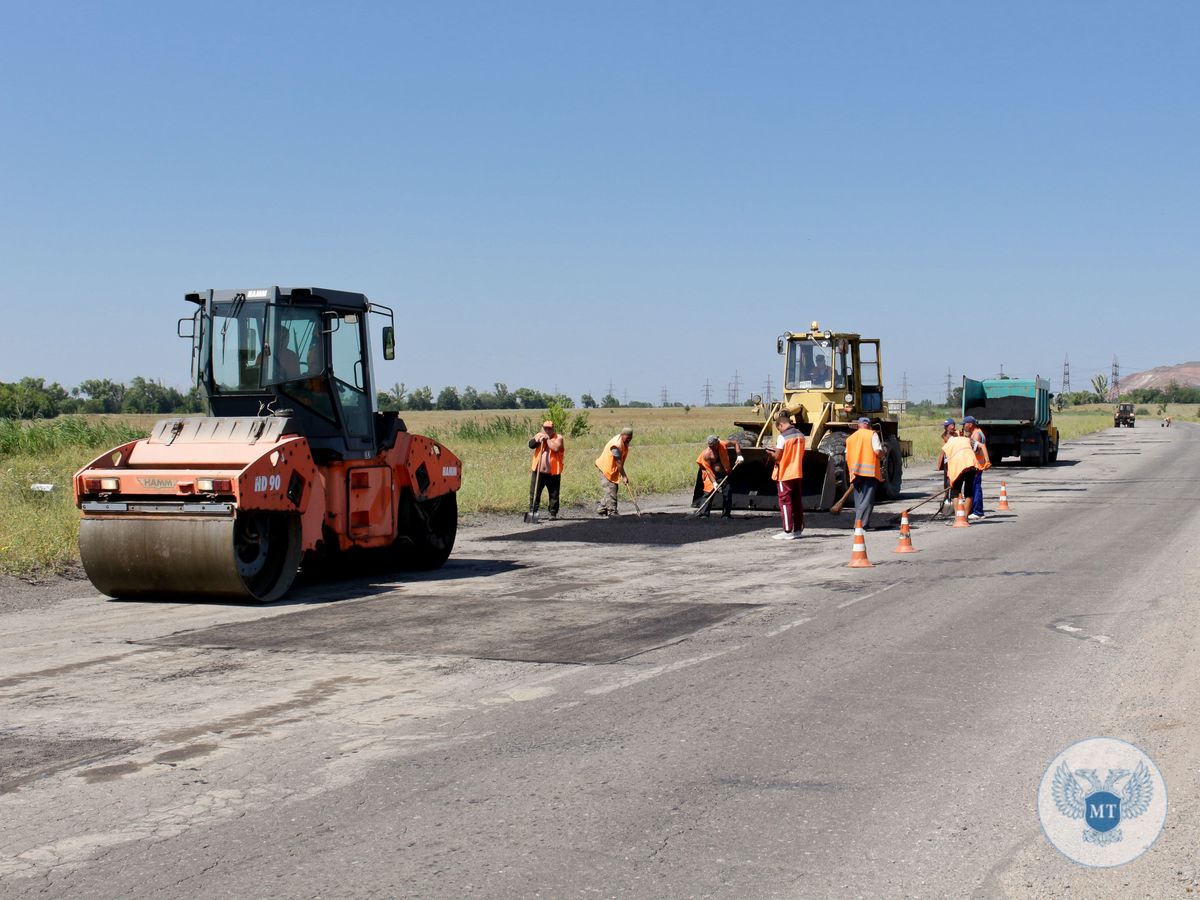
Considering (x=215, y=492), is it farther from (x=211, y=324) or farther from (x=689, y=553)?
(x=689, y=553)

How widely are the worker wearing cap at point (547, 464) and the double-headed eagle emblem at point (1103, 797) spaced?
51.1 ft

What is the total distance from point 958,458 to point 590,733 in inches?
592

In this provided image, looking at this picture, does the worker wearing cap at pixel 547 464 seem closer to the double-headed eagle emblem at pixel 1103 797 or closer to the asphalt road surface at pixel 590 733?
the asphalt road surface at pixel 590 733

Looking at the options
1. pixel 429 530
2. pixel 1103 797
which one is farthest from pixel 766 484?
pixel 1103 797

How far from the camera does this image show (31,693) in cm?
806

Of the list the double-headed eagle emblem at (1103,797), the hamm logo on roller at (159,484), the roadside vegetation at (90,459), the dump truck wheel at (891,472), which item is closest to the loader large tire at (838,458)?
the dump truck wheel at (891,472)

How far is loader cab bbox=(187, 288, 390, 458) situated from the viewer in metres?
13.2

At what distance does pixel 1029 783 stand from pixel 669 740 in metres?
1.79

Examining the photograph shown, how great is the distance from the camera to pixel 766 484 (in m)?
22.4

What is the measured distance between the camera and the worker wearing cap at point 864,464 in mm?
17141

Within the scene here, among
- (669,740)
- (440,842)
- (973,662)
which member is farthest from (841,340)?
(440,842)

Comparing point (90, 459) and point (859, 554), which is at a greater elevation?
point (90, 459)

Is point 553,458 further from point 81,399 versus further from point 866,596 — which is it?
point 81,399

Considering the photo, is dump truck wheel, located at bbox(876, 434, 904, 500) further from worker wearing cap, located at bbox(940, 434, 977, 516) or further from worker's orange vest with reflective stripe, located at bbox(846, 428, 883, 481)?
worker's orange vest with reflective stripe, located at bbox(846, 428, 883, 481)
